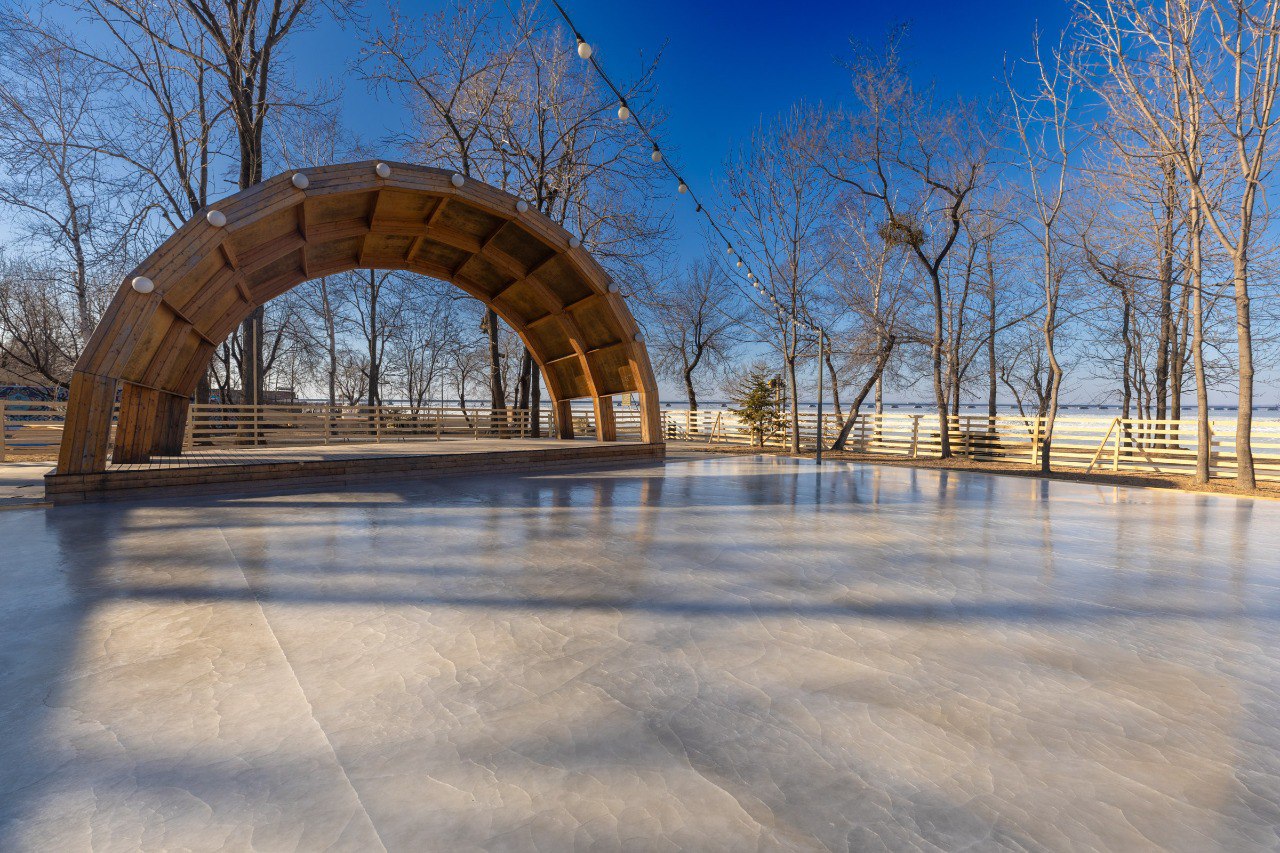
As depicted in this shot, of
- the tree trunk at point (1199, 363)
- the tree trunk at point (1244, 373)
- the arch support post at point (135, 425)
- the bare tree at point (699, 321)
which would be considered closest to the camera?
the arch support post at point (135, 425)

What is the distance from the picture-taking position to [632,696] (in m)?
2.19

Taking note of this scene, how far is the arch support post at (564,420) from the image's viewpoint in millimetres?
16862

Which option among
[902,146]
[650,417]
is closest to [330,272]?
[650,417]

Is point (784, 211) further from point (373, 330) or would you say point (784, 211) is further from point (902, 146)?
Result: point (373, 330)

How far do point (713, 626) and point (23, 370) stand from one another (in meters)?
27.9

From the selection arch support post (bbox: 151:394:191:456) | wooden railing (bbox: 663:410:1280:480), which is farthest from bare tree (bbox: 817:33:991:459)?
arch support post (bbox: 151:394:191:456)

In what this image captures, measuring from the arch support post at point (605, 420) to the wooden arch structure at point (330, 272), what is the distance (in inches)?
1.4

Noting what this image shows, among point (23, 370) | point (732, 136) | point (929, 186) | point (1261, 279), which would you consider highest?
point (732, 136)

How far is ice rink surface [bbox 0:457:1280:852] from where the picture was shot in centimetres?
152

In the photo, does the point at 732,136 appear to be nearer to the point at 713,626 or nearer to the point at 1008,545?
the point at 1008,545

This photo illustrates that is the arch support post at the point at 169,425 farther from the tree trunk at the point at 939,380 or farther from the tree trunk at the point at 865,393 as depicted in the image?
the tree trunk at the point at 865,393

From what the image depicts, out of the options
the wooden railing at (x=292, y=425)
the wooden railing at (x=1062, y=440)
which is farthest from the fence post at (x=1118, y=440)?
the wooden railing at (x=292, y=425)

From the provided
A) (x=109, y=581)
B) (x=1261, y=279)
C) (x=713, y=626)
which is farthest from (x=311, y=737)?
(x=1261, y=279)

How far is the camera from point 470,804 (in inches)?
61.1
